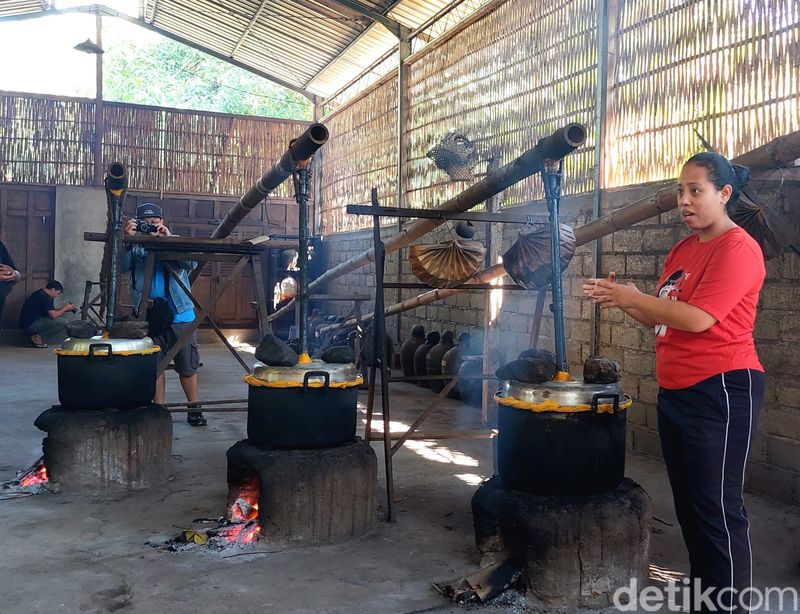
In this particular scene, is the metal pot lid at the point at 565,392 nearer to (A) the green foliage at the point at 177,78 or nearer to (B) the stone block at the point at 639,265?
(B) the stone block at the point at 639,265

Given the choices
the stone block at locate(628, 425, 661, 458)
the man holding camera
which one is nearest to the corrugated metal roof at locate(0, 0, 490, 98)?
the man holding camera

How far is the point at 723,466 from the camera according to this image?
2.37 meters

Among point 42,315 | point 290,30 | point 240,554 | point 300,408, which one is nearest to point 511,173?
point 300,408

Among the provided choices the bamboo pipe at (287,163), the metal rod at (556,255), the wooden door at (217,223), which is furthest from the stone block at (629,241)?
the wooden door at (217,223)

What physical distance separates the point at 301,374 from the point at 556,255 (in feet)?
4.22

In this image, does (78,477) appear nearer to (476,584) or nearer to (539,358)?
(476,584)

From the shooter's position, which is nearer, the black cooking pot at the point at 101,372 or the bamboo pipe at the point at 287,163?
the bamboo pipe at the point at 287,163

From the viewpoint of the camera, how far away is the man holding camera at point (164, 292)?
5535 millimetres

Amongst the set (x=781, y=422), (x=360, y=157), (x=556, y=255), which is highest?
(x=360, y=157)

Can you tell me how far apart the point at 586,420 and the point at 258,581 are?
4.87 ft

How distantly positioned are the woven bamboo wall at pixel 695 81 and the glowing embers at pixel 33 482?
14.8 ft

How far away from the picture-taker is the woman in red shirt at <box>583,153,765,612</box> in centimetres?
235

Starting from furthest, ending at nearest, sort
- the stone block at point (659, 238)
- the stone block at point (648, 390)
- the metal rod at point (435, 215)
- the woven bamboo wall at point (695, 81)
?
1. the stone block at point (648, 390)
2. the stone block at point (659, 238)
3. the woven bamboo wall at point (695, 81)
4. the metal rod at point (435, 215)

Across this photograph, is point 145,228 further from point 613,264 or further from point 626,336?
point 626,336
